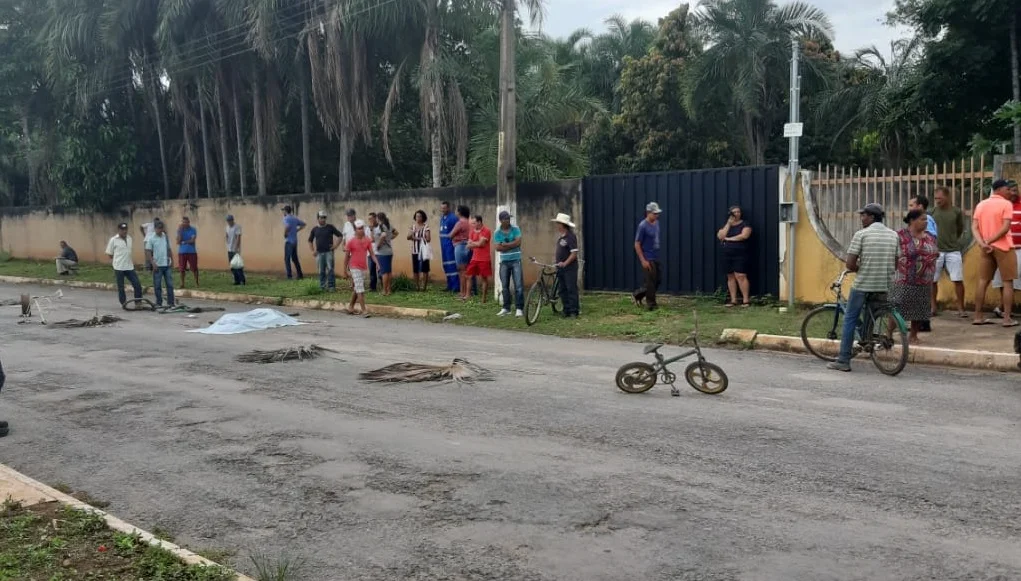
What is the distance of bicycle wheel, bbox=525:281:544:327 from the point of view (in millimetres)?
13820

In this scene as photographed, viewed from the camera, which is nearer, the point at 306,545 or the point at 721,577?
the point at 721,577

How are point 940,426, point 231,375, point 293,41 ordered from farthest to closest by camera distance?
point 293,41 → point 231,375 → point 940,426

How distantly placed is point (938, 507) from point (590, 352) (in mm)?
6235

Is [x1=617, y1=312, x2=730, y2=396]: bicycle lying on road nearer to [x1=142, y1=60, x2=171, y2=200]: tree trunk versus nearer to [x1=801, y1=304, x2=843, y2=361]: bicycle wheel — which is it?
[x1=801, y1=304, x2=843, y2=361]: bicycle wheel

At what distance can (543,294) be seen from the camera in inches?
560

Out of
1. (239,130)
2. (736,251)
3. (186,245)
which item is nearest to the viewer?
(736,251)

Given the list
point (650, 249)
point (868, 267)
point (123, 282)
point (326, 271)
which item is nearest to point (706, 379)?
point (868, 267)

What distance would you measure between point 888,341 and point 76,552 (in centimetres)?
765

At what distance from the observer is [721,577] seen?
4211mm

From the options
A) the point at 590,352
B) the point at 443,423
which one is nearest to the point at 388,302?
the point at 590,352

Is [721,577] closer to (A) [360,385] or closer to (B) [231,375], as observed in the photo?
(A) [360,385]

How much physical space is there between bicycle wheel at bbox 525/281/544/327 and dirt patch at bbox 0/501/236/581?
29.8ft

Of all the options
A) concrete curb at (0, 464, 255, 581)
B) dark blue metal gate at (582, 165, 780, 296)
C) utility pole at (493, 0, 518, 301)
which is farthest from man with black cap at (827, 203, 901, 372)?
utility pole at (493, 0, 518, 301)

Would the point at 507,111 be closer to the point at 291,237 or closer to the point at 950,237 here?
the point at 950,237
